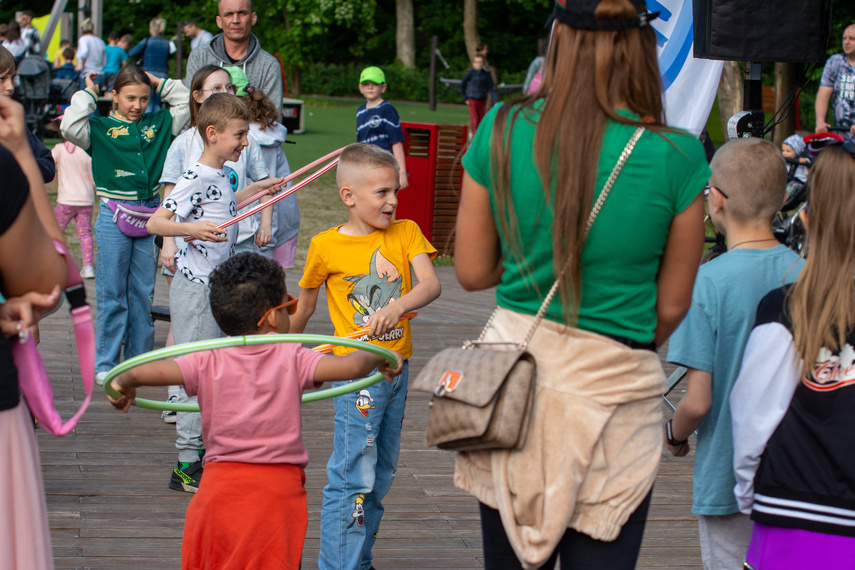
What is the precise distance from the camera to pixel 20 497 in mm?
2256

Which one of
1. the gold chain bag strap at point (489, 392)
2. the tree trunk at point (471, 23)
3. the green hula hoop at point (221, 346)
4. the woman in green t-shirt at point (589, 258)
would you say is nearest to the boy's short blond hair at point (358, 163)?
the green hula hoop at point (221, 346)

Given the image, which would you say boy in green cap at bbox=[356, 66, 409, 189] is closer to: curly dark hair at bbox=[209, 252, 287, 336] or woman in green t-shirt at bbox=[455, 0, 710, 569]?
curly dark hair at bbox=[209, 252, 287, 336]

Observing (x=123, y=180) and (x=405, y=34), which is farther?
(x=405, y=34)

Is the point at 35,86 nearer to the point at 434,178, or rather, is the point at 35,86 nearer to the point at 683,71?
the point at 434,178

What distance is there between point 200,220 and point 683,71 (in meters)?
3.06

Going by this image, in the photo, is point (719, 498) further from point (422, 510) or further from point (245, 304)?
point (422, 510)

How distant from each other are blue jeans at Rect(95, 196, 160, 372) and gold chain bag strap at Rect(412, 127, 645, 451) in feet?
13.7

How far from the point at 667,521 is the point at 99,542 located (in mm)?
2464

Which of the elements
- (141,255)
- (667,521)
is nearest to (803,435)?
(667,521)

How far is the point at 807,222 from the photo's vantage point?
2.58 m

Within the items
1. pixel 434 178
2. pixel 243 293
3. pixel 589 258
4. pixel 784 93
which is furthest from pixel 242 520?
pixel 784 93

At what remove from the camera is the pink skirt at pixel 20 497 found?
2.21 m

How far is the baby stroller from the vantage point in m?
17.3

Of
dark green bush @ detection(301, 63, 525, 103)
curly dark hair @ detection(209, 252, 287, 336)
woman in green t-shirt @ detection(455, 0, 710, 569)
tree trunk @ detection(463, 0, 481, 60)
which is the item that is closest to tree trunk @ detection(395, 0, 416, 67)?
dark green bush @ detection(301, 63, 525, 103)
